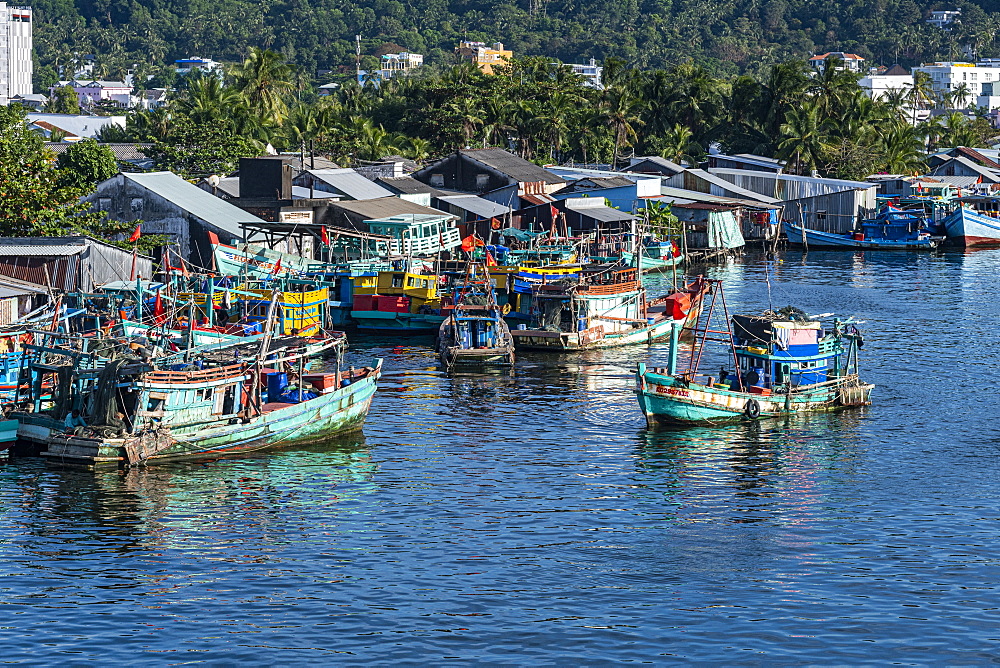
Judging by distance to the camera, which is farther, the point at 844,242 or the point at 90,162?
the point at 844,242

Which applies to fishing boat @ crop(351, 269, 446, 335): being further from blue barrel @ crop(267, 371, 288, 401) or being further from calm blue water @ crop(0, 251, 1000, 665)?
blue barrel @ crop(267, 371, 288, 401)

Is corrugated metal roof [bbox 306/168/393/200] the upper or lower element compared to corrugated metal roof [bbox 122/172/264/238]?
upper

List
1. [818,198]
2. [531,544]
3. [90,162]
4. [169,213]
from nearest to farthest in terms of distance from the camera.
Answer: [531,544]
[169,213]
[90,162]
[818,198]

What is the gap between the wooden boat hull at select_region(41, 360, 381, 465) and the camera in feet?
148

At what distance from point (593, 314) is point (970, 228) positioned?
57.8 m

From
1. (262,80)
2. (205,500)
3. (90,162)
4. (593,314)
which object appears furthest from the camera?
(262,80)

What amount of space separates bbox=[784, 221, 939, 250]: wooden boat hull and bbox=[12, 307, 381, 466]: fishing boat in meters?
72.7

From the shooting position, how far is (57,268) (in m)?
64.9

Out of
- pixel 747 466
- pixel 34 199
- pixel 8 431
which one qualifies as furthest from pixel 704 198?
pixel 8 431

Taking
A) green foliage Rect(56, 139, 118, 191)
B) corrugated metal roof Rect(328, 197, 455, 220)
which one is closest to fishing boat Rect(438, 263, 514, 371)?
corrugated metal roof Rect(328, 197, 455, 220)

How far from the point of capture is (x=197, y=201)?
82.9 m

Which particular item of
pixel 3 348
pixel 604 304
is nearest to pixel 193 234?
pixel 604 304

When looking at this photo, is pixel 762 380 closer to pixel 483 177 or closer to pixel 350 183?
pixel 350 183

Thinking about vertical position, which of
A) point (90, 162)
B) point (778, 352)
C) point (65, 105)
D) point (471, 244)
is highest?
point (65, 105)
